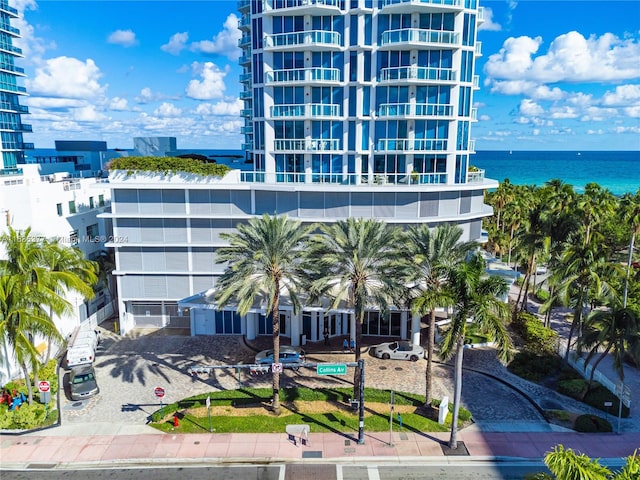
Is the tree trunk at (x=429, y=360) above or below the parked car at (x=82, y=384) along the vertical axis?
above

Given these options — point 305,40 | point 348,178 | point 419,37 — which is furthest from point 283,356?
A: point 419,37

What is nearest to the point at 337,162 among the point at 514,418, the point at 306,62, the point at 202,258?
the point at 306,62

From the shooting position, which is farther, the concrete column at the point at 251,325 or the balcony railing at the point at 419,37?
the concrete column at the point at 251,325

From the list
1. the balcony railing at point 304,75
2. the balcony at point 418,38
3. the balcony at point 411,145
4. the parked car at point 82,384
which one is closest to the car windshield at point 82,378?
the parked car at point 82,384

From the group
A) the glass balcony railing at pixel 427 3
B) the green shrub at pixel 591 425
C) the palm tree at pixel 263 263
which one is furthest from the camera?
the glass balcony railing at pixel 427 3

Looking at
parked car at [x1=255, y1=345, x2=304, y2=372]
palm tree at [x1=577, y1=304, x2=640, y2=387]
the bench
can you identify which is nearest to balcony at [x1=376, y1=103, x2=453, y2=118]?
palm tree at [x1=577, y1=304, x2=640, y2=387]

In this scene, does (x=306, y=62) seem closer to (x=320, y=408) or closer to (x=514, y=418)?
(x=320, y=408)

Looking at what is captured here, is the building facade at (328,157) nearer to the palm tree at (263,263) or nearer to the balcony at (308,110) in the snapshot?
the balcony at (308,110)

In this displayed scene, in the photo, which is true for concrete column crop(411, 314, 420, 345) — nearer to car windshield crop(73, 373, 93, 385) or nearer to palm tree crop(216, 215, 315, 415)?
palm tree crop(216, 215, 315, 415)
